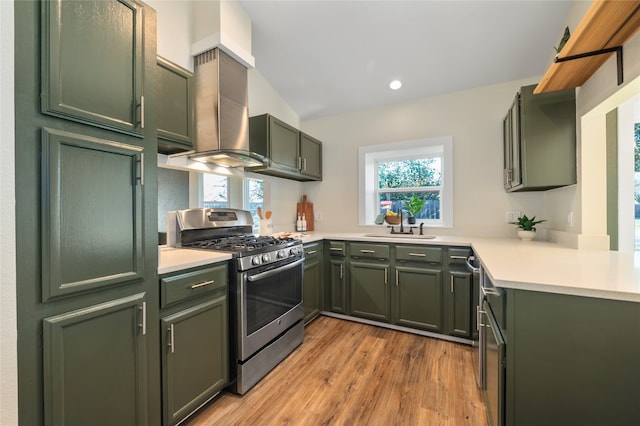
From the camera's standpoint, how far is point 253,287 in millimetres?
1924

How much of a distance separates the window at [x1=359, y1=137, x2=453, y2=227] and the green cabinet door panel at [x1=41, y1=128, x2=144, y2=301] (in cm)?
267

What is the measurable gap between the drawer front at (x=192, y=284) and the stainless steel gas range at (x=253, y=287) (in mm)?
99

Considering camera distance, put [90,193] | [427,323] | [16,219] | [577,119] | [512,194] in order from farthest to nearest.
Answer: [512,194] < [427,323] < [577,119] < [90,193] < [16,219]

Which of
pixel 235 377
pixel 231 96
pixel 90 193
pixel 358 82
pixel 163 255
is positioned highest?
pixel 358 82

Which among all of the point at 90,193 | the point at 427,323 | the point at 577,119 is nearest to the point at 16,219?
the point at 90,193

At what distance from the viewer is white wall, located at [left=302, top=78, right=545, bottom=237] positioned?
286 cm

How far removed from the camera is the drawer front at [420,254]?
2.59 m

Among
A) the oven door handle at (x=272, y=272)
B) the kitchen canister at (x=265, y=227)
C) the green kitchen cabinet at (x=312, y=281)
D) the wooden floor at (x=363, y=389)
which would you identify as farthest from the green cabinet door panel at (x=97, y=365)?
the kitchen canister at (x=265, y=227)

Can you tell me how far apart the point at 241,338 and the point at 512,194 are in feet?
9.31

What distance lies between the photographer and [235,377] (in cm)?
185

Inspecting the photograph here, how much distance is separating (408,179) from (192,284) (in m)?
2.74

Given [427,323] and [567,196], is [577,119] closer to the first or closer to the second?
[567,196]

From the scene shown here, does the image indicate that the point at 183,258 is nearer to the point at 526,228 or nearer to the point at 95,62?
the point at 95,62

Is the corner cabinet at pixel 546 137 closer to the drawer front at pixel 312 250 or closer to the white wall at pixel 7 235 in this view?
the drawer front at pixel 312 250
